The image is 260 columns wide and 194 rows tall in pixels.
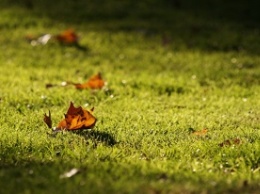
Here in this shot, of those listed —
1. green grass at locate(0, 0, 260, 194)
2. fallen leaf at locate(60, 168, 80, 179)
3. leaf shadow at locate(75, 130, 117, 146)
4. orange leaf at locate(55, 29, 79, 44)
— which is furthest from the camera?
orange leaf at locate(55, 29, 79, 44)

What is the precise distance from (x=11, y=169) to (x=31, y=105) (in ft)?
7.08

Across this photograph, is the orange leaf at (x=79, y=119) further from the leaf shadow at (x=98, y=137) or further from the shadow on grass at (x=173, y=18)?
the shadow on grass at (x=173, y=18)

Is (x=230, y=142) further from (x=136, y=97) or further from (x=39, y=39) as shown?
(x=39, y=39)

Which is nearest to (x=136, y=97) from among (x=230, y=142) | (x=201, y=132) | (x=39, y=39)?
(x=201, y=132)

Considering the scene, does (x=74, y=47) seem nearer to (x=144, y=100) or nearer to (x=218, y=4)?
(x=144, y=100)

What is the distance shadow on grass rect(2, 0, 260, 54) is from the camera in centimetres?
1000

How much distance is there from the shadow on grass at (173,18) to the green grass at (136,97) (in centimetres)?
2

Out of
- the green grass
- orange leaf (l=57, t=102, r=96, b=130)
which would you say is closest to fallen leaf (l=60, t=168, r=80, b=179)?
the green grass

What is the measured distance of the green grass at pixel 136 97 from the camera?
3838 mm

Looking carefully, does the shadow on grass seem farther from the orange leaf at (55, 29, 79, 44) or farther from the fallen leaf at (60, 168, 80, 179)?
the fallen leaf at (60, 168, 80, 179)

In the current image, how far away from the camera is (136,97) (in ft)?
21.8

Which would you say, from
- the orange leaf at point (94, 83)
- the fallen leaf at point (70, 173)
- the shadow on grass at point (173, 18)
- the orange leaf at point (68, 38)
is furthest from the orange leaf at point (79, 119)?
the shadow on grass at point (173, 18)

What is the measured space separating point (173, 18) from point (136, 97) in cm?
512

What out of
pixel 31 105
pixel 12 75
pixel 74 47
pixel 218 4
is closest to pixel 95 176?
pixel 31 105
